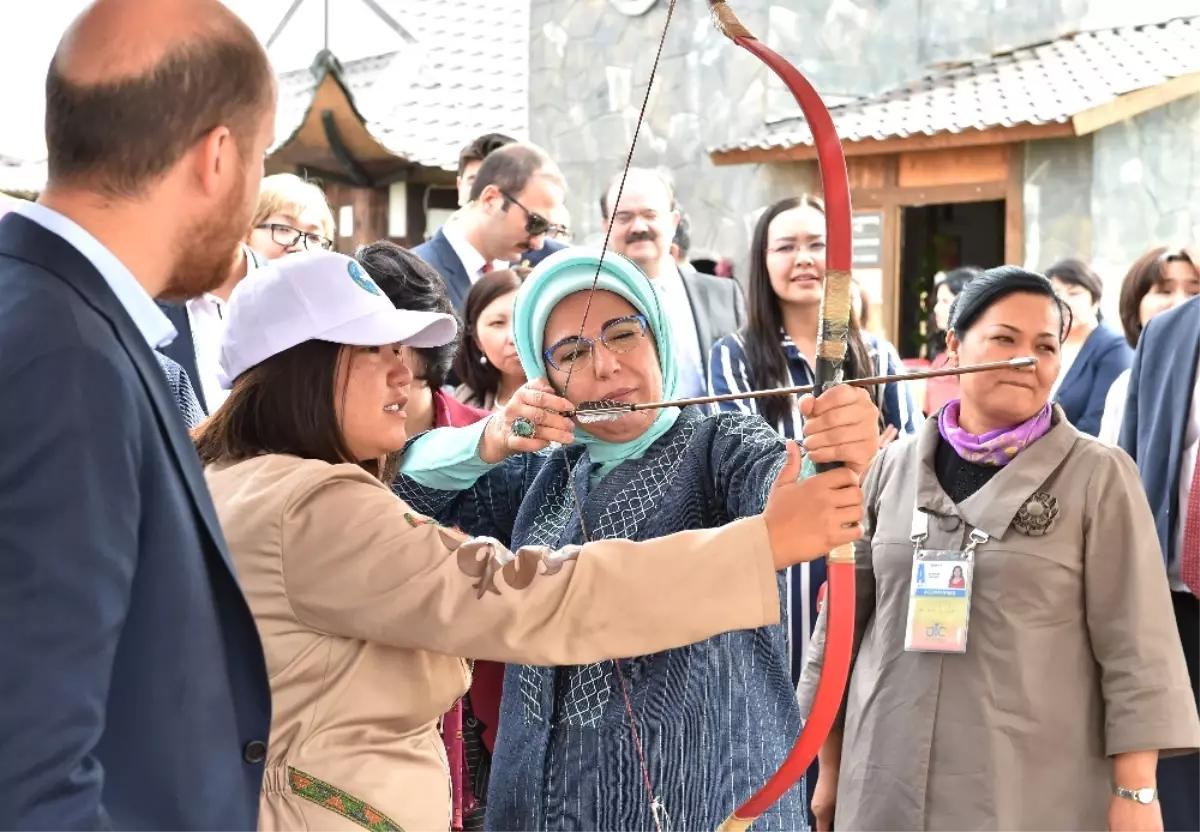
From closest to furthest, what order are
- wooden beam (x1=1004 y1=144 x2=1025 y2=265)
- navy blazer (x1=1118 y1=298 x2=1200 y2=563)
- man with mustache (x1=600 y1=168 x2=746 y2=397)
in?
navy blazer (x1=1118 y1=298 x2=1200 y2=563), man with mustache (x1=600 y1=168 x2=746 y2=397), wooden beam (x1=1004 y1=144 x2=1025 y2=265)

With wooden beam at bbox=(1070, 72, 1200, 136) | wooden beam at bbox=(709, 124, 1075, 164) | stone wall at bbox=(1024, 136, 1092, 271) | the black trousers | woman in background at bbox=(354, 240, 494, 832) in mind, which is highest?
wooden beam at bbox=(1070, 72, 1200, 136)

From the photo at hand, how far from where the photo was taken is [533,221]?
373cm

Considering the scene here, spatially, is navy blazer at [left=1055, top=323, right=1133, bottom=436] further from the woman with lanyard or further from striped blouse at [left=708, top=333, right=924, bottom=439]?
the woman with lanyard

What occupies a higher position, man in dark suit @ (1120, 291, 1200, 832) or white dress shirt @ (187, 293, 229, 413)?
white dress shirt @ (187, 293, 229, 413)

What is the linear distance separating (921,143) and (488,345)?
655 centimetres

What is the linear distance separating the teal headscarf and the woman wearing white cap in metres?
0.43

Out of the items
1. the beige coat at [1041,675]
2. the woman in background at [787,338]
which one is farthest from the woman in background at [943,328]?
the beige coat at [1041,675]

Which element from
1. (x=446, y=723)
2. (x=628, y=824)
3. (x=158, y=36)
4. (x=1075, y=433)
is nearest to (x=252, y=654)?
(x=158, y=36)

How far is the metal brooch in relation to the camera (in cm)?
225

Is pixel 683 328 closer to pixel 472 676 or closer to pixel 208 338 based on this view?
pixel 208 338

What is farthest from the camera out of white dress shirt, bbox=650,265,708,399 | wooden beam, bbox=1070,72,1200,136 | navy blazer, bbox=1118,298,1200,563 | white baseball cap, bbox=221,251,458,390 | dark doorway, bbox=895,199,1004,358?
dark doorway, bbox=895,199,1004,358

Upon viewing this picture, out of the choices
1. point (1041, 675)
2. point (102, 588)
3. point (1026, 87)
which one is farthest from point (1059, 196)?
point (102, 588)

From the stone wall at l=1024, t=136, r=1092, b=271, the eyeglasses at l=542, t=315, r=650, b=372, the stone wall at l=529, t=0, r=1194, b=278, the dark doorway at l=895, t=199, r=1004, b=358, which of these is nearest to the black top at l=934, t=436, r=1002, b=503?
the eyeglasses at l=542, t=315, r=650, b=372

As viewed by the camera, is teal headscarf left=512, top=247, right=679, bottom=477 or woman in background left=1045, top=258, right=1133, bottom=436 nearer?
teal headscarf left=512, top=247, right=679, bottom=477
